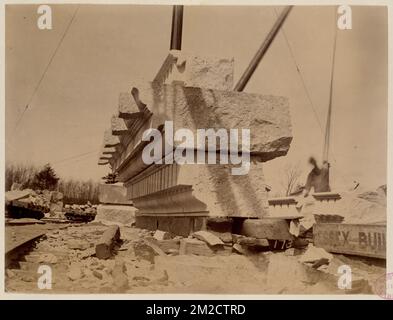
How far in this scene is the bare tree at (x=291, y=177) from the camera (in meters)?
12.2

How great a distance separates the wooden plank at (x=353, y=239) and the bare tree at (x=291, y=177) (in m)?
7.61

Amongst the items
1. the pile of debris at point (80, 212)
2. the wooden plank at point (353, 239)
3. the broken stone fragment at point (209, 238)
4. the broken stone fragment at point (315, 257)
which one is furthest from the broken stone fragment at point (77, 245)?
the pile of debris at point (80, 212)

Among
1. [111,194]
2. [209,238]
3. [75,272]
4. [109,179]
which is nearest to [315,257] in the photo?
[209,238]

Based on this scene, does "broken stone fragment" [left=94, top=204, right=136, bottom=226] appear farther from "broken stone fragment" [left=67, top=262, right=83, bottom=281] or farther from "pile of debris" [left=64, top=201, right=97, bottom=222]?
"broken stone fragment" [left=67, top=262, right=83, bottom=281]

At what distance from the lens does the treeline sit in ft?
12.2

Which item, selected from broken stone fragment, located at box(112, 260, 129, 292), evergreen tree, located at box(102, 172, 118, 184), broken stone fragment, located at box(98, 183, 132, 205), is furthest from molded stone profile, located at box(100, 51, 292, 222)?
evergreen tree, located at box(102, 172, 118, 184)

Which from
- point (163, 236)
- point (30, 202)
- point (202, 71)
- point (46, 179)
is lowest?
point (163, 236)

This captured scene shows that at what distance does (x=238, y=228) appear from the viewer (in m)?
3.27

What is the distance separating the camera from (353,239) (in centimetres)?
413

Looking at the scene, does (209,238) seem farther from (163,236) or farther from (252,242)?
(163,236)

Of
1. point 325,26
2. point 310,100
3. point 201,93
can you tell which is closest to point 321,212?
point 310,100

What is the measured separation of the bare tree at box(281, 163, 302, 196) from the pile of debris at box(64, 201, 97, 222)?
20.0ft

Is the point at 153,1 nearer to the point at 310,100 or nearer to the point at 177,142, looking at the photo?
the point at 177,142

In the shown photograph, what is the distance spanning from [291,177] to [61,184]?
820 centimetres
